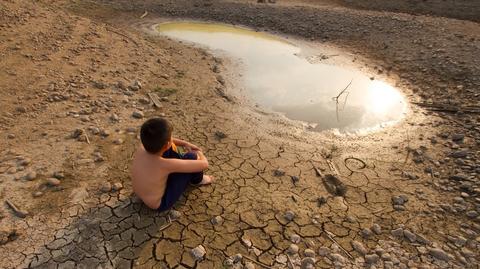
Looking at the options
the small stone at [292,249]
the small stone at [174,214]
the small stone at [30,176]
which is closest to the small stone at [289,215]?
the small stone at [292,249]

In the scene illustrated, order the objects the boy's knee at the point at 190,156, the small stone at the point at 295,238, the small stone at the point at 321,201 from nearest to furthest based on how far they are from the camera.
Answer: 1. the small stone at the point at 295,238
2. the boy's knee at the point at 190,156
3. the small stone at the point at 321,201

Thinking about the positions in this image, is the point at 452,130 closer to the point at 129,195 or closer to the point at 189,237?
the point at 189,237

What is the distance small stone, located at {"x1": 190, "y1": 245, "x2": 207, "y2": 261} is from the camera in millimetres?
3230

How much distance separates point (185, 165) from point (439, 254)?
8.36 ft

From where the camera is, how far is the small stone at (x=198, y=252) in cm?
323

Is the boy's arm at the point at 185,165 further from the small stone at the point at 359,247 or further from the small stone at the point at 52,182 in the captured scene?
the small stone at the point at 359,247

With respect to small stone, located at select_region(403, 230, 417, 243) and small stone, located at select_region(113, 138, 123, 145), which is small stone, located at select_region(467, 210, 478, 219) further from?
small stone, located at select_region(113, 138, 123, 145)

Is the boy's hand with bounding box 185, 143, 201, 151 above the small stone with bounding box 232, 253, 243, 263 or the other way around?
above

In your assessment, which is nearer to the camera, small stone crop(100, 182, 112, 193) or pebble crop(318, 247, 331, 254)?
pebble crop(318, 247, 331, 254)

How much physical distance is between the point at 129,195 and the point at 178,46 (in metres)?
5.68


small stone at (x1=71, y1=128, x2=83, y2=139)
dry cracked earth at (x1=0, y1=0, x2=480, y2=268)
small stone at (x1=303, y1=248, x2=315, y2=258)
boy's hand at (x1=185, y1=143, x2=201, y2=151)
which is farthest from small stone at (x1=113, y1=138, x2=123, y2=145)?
small stone at (x1=303, y1=248, x2=315, y2=258)

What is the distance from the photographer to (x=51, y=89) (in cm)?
574

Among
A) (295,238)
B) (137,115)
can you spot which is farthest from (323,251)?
(137,115)

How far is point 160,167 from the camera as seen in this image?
3334 millimetres
